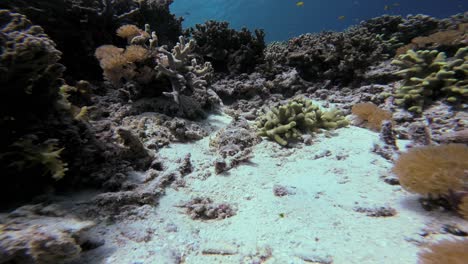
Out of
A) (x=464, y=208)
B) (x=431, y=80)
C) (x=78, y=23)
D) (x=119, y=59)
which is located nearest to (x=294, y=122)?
(x=464, y=208)

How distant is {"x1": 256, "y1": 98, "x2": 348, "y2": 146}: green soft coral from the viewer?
4.43 meters

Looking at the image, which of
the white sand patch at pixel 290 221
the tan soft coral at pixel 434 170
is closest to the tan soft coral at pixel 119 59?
the white sand patch at pixel 290 221

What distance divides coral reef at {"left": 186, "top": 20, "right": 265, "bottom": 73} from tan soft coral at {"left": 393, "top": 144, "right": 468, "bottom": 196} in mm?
5543

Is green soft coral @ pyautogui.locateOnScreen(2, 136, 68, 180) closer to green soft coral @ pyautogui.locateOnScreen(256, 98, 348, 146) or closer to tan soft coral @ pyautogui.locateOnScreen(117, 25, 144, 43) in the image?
green soft coral @ pyautogui.locateOnScreen(256, 98, 348, 146)

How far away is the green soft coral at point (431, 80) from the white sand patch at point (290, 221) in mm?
1943

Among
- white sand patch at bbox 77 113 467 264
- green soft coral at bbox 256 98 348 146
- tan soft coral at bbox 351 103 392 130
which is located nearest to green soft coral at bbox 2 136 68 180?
white sand patch at bbox 77 113 467 264

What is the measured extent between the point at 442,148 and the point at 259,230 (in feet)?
6.52

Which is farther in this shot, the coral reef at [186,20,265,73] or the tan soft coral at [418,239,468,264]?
the coral reef at [186,20,265,73]

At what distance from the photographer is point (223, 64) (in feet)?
25.7

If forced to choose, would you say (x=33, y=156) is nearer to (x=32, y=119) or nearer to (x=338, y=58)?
(x=32, y=119)

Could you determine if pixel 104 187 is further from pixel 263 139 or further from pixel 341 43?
pixel 341 43

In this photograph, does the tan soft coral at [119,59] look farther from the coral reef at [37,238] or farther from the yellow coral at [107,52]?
the coral reef at [37,238]

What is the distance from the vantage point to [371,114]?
15.8 ft

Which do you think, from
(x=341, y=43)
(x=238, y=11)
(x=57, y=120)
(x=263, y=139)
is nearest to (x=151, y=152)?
(x=57, y=120)
